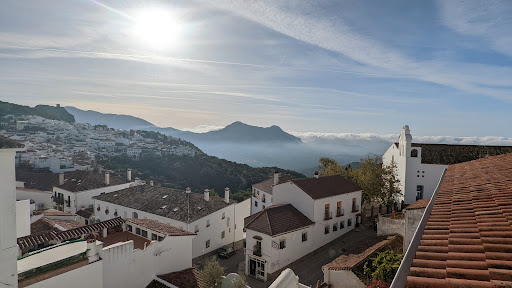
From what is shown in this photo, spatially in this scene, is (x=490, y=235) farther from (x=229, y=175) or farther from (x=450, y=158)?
(x=229, y=175)

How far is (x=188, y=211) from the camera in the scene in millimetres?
31250

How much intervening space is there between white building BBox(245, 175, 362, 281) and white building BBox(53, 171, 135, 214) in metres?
23.3

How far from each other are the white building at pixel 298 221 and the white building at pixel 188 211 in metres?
5.34

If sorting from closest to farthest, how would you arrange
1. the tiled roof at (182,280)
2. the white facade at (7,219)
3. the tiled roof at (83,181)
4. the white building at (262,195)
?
the white facade at (7,219) → the tiled roof at (182,280) → the white building at (262,195) → the tiled roof at (83,181)

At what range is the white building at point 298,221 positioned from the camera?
2475 centimetres

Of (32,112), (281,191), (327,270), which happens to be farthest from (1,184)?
(32,112)

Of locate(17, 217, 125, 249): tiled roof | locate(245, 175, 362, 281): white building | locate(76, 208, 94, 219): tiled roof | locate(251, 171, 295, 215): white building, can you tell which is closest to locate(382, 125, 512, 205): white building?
locate(245, 175, 362, 281): white building

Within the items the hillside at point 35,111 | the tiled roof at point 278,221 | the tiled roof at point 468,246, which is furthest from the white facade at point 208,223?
the hillside at point 35,111

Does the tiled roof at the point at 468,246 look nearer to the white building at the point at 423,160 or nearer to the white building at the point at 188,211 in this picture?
the white building at the point at 188,211

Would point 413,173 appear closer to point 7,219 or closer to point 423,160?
point 423,160

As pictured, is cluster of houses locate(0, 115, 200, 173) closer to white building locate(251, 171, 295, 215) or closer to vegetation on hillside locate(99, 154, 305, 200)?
vegetation on hillside locate(99, 154, 305, 200)

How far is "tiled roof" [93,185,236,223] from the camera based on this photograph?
31.2 m

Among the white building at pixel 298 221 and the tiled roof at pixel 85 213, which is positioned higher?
the white building at pixel 298 221

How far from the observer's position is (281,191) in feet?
100
